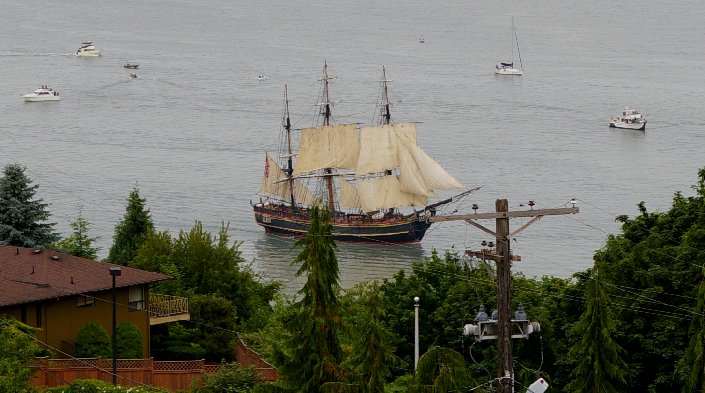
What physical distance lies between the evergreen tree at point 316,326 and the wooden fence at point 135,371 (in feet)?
30.0

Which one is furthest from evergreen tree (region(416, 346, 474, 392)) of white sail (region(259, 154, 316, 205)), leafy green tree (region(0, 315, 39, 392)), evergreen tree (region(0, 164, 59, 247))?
white sail (region(259, 154, 316, 205))

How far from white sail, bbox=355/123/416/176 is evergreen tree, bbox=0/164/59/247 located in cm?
5630

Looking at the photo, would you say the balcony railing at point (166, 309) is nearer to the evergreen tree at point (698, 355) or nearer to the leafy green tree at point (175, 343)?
the leafy green tree at point (175, 343)

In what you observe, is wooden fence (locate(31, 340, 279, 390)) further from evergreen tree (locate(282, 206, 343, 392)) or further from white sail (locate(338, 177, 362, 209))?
white sail (locate(338, 177, 362, 209))

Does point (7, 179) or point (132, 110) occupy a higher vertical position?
point (132, 110)

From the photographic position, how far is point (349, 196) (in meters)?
112

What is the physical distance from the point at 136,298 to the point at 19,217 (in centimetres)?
1553

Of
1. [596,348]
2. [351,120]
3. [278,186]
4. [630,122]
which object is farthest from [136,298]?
[630,122]

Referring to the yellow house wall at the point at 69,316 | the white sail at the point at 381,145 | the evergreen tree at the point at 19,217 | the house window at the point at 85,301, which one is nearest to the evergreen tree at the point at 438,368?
the yellow house wall at the point at 69,316

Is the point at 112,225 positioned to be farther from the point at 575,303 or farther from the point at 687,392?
the point at 687,392

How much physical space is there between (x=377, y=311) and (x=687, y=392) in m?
6.53

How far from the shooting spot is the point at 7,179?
184ft

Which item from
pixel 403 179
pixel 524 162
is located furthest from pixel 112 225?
pixel 524 162

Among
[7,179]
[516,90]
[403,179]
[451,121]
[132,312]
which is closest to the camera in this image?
[132,312]
